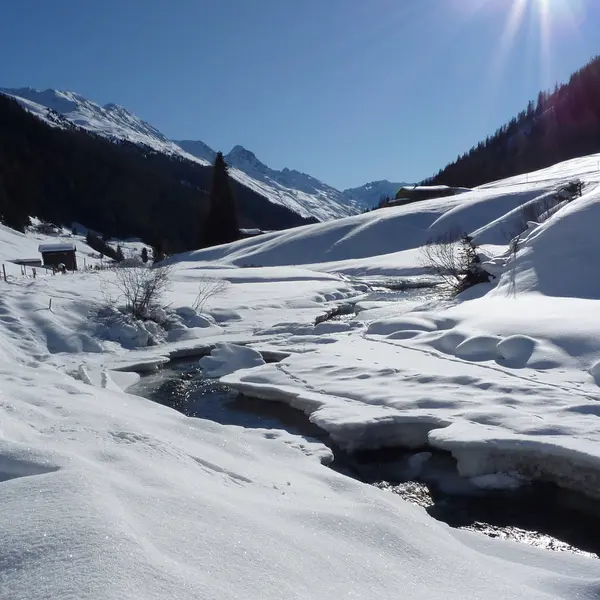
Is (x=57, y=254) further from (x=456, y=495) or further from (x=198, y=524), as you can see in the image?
(x=198, y=524)

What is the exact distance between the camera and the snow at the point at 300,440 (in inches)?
113

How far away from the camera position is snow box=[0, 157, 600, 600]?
2881mm

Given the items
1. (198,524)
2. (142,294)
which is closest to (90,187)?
(142,294)

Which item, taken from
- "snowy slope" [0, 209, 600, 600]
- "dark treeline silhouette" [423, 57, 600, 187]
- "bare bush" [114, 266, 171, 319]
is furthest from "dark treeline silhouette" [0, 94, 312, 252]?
"snowy slope" [0, 209, 600, 600]

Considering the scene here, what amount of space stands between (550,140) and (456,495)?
102 m

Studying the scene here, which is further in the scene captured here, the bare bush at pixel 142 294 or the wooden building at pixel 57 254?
the wooden building at pixel 57 254

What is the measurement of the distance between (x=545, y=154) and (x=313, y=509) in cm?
10273

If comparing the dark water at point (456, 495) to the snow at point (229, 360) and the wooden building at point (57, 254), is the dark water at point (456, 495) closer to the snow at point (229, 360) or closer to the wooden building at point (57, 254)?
the snow at point (229, 360)

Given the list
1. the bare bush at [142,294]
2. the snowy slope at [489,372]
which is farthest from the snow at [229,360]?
the bare bush at [142,294]

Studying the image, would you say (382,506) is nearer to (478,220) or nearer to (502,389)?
(502,389)

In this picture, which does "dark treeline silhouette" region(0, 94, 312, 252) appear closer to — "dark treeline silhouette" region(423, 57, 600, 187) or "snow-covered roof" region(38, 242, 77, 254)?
Result: "snow-covered roof" region(38, 242, 77, 254)

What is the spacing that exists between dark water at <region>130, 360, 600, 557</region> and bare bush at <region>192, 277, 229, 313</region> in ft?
33.5

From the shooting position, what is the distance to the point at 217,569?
9.34 feet

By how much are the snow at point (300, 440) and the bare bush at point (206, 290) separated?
3.15 ft
